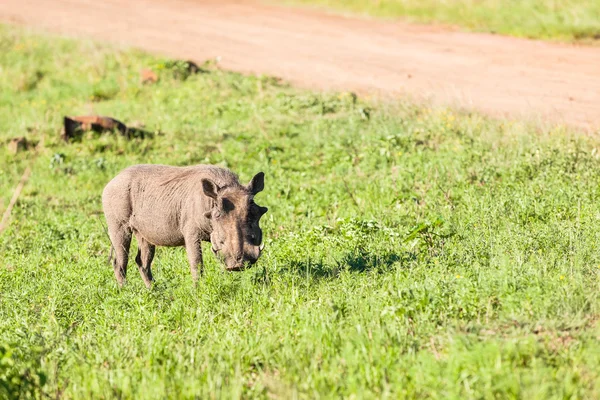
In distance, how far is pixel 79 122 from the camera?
14320 millimetres

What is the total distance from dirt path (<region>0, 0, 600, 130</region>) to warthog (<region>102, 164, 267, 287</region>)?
20.2ft

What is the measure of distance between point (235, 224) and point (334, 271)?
111 cm

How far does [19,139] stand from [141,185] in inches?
279

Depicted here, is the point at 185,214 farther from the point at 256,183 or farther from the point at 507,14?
the point at 507,14

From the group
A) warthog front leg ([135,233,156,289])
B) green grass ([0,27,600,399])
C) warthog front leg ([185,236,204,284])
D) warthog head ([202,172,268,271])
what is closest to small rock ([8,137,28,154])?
green grass ([0,27,600,399])

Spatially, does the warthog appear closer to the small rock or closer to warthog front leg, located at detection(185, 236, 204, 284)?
warthog front leg, located at detection(185, 236, 204, 284)

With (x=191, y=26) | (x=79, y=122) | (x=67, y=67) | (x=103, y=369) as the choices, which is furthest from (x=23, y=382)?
(x=191, y=26)

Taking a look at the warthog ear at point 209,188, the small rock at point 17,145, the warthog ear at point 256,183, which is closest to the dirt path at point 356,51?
the small rock at point 17,145

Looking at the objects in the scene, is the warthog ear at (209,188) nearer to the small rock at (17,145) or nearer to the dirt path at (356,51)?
the dirt path at (356,51)

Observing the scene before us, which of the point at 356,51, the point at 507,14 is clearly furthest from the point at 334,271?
the point at 507,14

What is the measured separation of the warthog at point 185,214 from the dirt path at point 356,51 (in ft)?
20.2

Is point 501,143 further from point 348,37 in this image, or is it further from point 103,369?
point 348,37

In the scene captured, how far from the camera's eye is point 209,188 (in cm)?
687

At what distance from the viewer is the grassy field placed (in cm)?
1728
